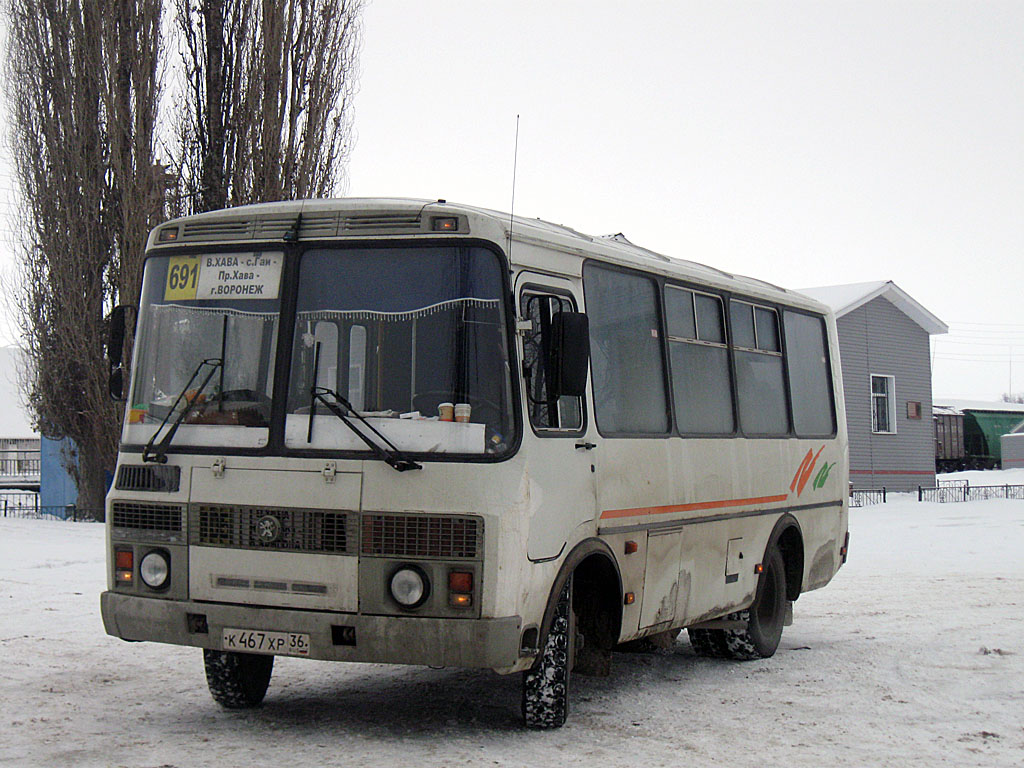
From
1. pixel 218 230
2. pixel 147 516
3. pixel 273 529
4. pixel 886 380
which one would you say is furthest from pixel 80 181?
pixel 886 380

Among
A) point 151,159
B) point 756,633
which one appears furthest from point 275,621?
point 151,159

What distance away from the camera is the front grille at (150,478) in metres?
7.02

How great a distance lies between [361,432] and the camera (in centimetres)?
666

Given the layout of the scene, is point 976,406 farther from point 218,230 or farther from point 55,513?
point 218,230

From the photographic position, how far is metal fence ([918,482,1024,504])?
34456 millimetres

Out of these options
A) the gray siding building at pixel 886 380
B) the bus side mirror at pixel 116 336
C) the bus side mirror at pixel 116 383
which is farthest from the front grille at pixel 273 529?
the gray siding building at pixel 886 380

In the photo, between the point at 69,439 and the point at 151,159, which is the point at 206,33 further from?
the point at 69,439

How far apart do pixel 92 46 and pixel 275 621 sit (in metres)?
21.3

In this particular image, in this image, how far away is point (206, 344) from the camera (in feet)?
23.3

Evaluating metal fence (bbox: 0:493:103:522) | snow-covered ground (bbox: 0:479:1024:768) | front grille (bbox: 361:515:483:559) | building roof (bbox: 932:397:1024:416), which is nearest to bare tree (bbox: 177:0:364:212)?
metal fence (bbox: 0:493:103:522)

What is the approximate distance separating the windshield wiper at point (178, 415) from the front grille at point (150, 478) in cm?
6

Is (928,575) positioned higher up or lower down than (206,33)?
lower down

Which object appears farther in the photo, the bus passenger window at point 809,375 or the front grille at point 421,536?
the bus passenger window at point 809,375

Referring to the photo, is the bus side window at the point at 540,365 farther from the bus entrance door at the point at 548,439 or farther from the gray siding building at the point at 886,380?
the gray siding building at the point at 886,380
